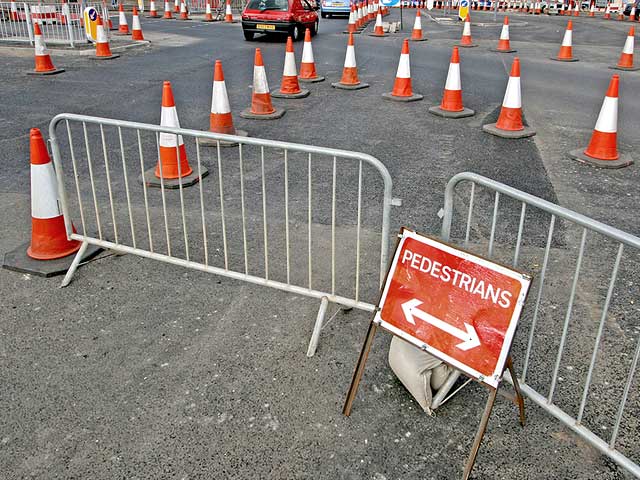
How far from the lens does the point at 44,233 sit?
4.59 m

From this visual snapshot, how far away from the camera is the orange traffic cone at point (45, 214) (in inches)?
177

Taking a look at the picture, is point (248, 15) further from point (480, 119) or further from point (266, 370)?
point (266, 370)

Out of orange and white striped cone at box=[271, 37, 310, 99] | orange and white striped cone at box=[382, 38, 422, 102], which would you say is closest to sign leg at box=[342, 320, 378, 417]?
orange and white striped cone at box=[382, 38, 422, 102]

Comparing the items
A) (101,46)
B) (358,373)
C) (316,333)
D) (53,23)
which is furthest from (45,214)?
(53,23)

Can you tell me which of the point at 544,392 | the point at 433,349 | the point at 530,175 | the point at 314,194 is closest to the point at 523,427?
the point at 544,392

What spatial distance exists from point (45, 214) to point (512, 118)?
6198mm

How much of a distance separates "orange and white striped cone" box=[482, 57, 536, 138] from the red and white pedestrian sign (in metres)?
5.65

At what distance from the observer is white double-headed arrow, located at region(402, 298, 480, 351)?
2.74 metres

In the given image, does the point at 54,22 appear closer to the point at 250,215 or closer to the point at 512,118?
the point at 512,118

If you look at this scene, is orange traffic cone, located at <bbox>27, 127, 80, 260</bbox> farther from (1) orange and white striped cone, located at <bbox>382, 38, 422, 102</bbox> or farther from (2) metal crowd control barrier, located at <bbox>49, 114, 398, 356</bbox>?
(1) orange and white striped cone, located at <bbox>382, 38, 422, 102</bbox>

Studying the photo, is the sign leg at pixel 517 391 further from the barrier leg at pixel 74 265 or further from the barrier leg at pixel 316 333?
the barrier leg at pixel 74 265

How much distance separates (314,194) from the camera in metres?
6.02

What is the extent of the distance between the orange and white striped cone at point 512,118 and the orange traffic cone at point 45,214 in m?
5.81

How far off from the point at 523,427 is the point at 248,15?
18.3 meters
